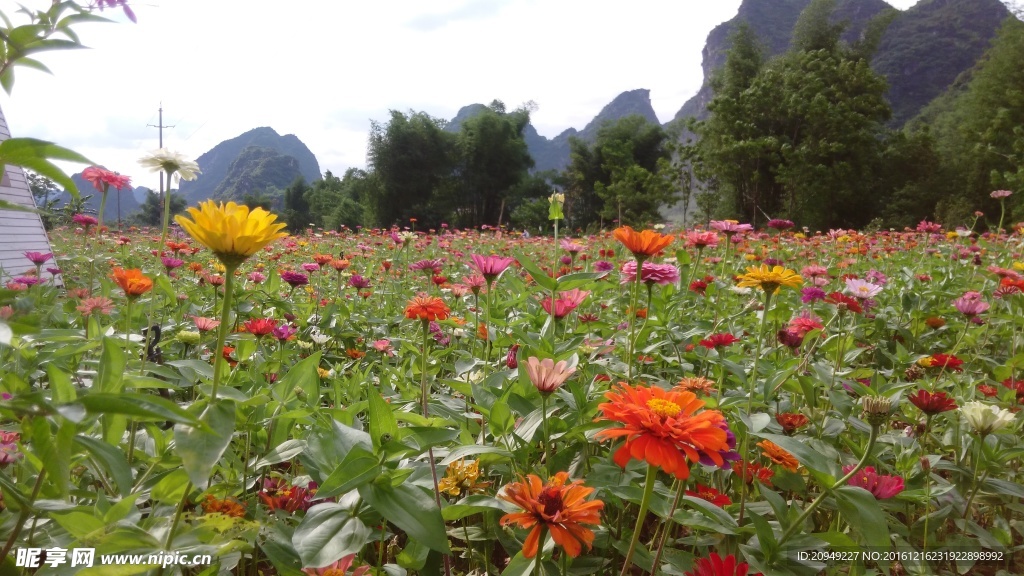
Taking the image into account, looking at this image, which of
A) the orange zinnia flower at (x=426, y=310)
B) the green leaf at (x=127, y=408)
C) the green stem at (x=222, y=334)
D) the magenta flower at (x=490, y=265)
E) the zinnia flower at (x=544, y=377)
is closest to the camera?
the green leaf at (x=127, y=408)

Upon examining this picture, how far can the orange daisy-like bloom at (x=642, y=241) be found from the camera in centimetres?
107

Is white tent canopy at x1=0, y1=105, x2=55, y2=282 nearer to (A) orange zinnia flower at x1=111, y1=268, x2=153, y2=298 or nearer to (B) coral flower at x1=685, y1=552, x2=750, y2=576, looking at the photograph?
(A) orange zinnia flower at x1=111, y1=268, x2=153, y2=298

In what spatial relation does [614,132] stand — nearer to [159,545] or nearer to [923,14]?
[159,545]

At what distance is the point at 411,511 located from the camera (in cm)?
61

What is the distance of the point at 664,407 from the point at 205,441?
49cm

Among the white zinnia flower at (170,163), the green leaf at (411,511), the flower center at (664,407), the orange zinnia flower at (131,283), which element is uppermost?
the white zinnia flower at (170,163)

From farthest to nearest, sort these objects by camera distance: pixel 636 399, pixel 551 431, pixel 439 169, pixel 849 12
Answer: pixel 849 12
pixel 439 169
pixel 551 431
pixel 636 399

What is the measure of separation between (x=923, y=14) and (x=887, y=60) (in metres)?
11.5

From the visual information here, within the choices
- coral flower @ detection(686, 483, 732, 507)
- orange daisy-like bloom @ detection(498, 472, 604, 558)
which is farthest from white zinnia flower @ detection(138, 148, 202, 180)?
coral flower @ detection(686, 483, 732, 507)

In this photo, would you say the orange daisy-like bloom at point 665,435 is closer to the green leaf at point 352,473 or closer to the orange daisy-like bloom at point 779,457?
the green leaf at point 352,473

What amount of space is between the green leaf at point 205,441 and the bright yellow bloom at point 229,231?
0.16m

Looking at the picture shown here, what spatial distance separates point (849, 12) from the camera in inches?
2697

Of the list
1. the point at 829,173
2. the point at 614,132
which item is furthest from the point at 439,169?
the point at 829,173

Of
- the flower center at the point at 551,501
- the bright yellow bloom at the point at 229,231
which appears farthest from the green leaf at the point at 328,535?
the bright yellow bloom at the point at 229,231
